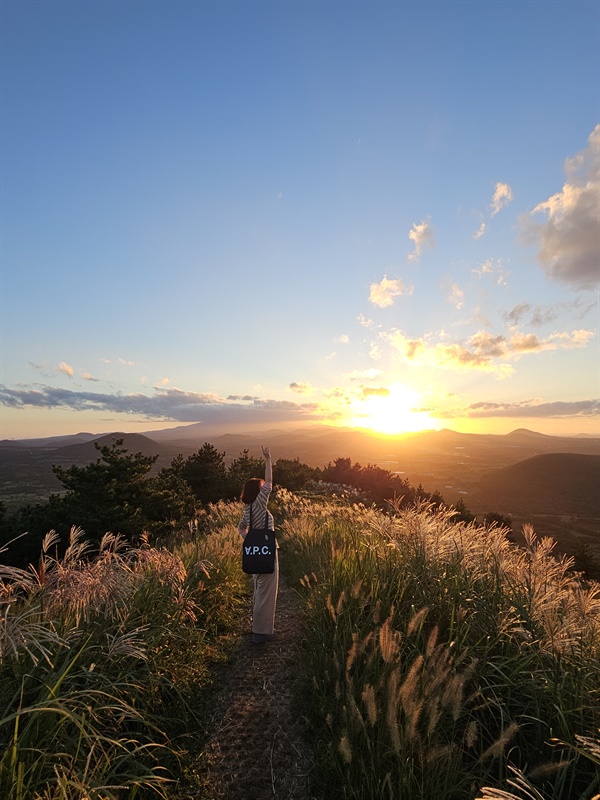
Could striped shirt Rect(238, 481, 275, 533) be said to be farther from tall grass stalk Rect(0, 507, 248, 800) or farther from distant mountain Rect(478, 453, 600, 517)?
distant mountain Rect(478, 453, 600, 517)

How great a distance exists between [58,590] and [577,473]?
13651 cm

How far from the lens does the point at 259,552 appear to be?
5.94 m

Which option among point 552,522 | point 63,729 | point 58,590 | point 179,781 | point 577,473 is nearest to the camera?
point 63,729

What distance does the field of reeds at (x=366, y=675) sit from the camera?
A: 102 inches

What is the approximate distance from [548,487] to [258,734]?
122 meters

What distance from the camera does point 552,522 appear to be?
65562mm

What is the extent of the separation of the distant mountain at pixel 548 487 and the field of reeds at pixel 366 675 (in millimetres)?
80069

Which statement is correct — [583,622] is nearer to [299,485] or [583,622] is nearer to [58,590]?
[58,590]

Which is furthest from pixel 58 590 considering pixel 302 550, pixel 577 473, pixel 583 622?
pixel 577 473

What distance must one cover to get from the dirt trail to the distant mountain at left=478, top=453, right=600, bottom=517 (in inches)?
3174

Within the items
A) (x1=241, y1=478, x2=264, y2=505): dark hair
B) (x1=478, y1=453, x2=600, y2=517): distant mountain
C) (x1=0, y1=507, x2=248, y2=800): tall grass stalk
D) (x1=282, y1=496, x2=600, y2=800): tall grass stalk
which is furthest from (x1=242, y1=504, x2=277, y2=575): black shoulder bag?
(x1=478, y1=453, x2=600, y2=517): distant mountain

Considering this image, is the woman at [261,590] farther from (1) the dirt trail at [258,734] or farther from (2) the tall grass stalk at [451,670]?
(2) the tall grass stalk at [451,670]

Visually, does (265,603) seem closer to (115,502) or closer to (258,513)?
(258,513)

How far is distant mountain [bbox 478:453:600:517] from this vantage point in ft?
275
